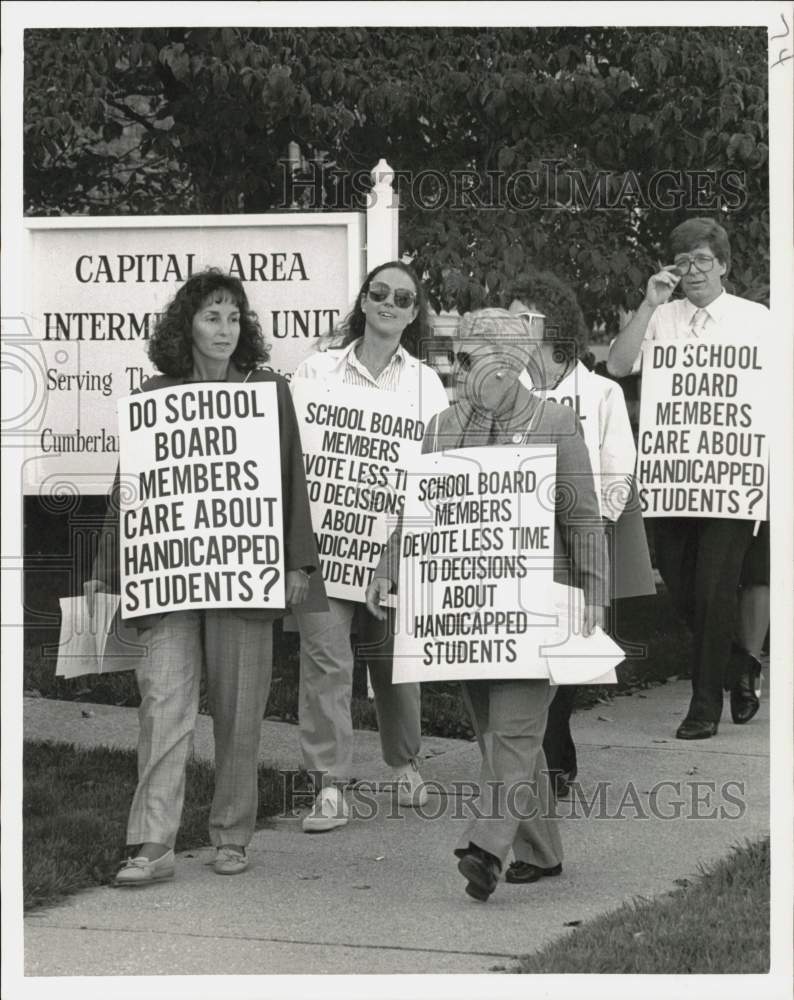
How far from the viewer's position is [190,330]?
6.47 metres

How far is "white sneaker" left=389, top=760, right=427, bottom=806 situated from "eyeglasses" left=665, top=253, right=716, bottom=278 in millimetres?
2191

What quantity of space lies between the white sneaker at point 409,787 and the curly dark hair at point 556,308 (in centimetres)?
170

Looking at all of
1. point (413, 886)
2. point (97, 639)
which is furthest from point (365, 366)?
point (413, 886)

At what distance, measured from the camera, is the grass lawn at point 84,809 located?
639 cm

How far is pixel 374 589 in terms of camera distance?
656 cm

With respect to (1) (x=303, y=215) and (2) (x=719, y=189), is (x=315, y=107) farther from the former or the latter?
(2) (x=719, y=189)

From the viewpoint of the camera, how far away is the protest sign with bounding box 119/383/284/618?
6398mm

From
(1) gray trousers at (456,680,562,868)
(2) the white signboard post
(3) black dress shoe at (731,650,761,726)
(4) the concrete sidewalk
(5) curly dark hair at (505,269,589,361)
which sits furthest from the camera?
(3) black dress shoe at (731,650,761,726)

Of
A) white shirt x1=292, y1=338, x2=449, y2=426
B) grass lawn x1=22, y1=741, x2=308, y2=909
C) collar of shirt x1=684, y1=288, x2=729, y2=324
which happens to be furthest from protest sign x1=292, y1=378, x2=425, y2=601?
collar of shirt x1=684, y1=288, x2=729, y2=324

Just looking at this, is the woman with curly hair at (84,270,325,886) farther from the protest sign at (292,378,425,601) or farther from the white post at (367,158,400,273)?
the white post at (367,158,400,273)

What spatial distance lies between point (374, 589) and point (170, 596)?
71 centimetres

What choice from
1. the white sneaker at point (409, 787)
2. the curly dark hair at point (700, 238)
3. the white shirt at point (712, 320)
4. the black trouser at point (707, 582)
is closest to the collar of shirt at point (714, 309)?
the white shirt at point (712, 320)

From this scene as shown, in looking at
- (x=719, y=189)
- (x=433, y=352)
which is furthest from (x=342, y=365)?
(x=719, y=189)

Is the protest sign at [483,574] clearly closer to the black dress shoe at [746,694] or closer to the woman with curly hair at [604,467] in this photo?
the woman with curly hair at [604,467]
